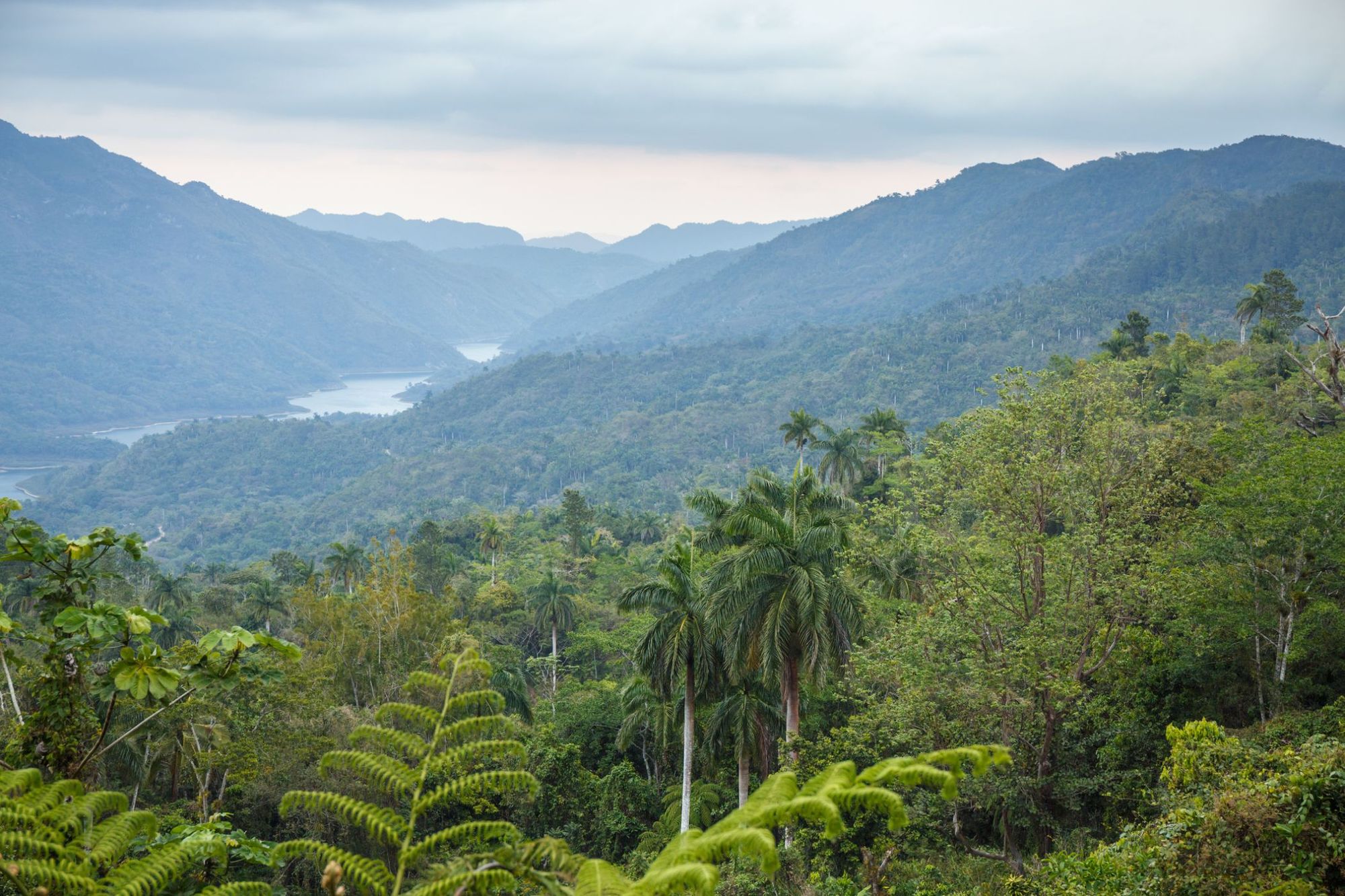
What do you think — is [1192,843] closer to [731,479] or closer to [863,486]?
[863,486]

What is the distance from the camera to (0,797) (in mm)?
A: 4246

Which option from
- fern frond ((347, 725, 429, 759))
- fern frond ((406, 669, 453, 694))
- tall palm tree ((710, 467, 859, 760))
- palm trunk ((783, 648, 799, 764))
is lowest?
palm trunk ((783, 648, 799, 764))

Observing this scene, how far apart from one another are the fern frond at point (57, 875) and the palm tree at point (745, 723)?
15981mm

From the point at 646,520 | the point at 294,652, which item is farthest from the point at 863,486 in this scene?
the point at 294,652

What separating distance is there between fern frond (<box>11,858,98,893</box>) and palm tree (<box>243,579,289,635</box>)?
172ft

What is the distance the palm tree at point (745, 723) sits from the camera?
20.3m

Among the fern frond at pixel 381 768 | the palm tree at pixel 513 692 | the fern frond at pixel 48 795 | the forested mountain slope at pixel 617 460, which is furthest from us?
the forested mountain slope at pixel 617 460

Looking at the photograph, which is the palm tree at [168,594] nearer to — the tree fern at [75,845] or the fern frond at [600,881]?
the tree fern at [75,845]

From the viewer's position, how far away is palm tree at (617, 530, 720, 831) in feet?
68.6

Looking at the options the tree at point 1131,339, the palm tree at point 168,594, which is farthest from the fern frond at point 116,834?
the tree at point 1131,339

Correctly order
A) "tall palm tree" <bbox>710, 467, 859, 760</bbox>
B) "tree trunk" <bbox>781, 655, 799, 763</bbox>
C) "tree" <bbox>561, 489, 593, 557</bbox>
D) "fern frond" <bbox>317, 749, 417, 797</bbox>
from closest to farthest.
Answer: "fern frond" <bbox>317, 749, 417, 797</bbox>, "tall palm tree" <bbox>710, 467, 859, 760</bbox>, "tree trunk" <bbox>781, 655, 799, 763</bbox>, "tree" <bbox>561, 489, 593, 557</bbox>

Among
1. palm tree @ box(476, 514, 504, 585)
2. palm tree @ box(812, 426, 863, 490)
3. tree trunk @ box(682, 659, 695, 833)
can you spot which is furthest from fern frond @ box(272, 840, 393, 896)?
palm tree @ box(476, 514, 504, 585)

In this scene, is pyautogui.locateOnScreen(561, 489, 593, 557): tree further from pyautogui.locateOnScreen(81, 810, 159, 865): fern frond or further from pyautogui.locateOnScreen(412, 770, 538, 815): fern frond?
pyautogui.locateOnScreen(412, 770, 538, 815): fern frond

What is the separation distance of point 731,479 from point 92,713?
145939 millimetres
